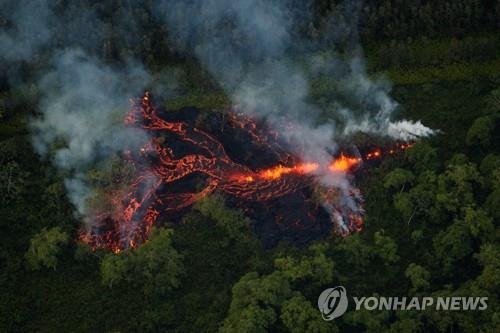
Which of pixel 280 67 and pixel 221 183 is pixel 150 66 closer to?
pixel 280 67

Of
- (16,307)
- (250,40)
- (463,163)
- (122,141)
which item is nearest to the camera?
(16,307)

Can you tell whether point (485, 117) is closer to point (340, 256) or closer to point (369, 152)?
point (369, 152)

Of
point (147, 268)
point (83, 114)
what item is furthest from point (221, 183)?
point (83, 114)

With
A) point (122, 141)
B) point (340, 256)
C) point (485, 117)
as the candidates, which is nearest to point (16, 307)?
point (122, 141)

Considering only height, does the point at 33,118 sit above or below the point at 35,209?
above

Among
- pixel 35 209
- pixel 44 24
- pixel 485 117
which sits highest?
pixel 44 24
